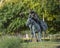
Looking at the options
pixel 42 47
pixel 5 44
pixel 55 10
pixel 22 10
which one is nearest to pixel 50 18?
pixel 55 10

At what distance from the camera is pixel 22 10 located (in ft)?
142

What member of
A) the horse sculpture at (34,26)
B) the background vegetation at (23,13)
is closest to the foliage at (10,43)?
the horse sculpture at (34,26)

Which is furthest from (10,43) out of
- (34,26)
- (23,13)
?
(23,13)

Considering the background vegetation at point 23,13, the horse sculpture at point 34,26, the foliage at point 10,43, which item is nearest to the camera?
the foliage at point 10,43

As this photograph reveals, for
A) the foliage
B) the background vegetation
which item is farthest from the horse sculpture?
the background vegetation

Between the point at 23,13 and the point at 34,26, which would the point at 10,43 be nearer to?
the point at 34,26

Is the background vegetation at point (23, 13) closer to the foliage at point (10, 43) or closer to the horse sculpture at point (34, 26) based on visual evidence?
the horse sculpture at point (34, 26)

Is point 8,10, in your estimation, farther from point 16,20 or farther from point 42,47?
point 42,47

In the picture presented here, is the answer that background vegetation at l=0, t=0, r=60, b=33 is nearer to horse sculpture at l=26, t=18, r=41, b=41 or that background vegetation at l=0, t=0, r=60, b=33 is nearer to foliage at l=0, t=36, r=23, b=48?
horse sculpture at l=26, t=18, r=41, b=41

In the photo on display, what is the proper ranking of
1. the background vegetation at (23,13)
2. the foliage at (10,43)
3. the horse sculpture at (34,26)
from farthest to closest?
the background vegetation at (23,13) → the horse sculpture at (34,26) → the foliage at (10,43)

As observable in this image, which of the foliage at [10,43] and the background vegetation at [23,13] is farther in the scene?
the background vegetation at [23,13]

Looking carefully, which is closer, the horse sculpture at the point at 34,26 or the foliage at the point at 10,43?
the foliage at the point at 10,43

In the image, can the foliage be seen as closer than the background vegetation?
Yes

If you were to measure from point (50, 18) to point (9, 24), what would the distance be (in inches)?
239
